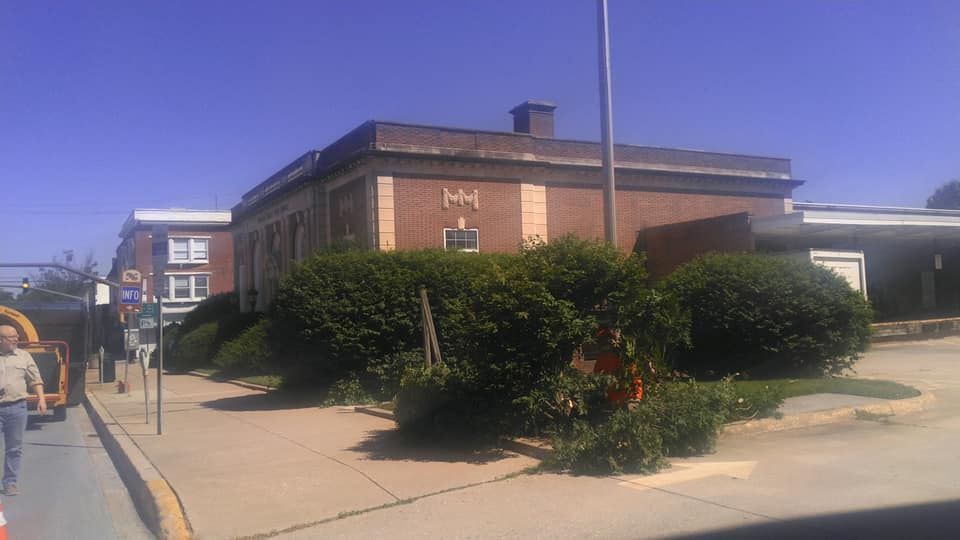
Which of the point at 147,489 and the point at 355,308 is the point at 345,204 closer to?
the point at 355,308

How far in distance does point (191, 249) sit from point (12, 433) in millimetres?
45726

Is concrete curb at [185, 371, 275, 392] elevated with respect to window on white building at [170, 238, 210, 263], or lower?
lower

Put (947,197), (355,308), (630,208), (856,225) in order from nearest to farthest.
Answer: (355,308) → (856,225) → (630,208) → (947,197)

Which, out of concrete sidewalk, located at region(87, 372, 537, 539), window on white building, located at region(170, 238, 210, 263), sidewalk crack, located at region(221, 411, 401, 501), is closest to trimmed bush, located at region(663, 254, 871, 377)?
concrete sidewalk, located at region(87, 372, 537, 539)

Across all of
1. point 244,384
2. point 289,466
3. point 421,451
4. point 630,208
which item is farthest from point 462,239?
point 289,466

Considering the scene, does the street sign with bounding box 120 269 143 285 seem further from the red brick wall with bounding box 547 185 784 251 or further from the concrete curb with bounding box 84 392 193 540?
the red brick wall with bounding box 547 185 784 251

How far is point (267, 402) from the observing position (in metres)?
18.2

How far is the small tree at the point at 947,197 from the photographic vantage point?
7244 centimetres

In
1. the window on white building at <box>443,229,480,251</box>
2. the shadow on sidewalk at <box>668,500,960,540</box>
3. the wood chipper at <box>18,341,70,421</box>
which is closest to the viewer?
the shadow on sidewalk at <box>668,500,960,540</box>

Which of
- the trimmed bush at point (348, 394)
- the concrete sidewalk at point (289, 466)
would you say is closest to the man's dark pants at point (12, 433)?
the concrete sidewalk at point (289, 466)

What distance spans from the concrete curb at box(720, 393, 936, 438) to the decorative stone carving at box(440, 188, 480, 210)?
48.1 ft

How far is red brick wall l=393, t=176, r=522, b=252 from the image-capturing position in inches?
936

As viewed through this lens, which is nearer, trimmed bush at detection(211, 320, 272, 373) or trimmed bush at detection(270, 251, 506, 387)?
trimmed bush at detection(270, 251, 506, 387)

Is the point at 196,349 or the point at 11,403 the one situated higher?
the point at 11,403
